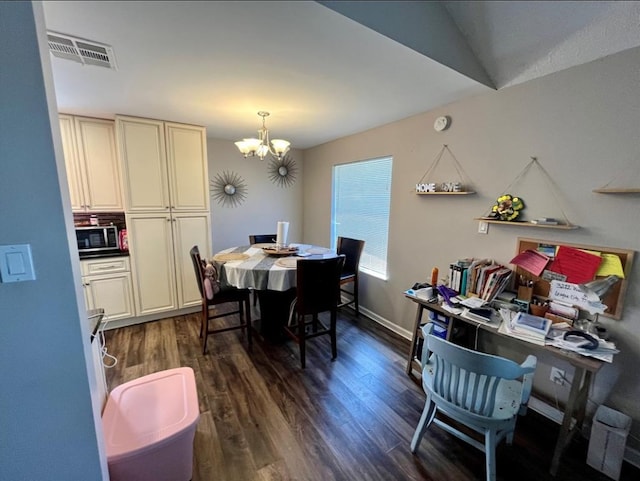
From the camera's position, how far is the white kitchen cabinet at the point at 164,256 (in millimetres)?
2963

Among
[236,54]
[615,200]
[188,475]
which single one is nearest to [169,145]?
[236,54]

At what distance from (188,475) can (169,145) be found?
2974 mm

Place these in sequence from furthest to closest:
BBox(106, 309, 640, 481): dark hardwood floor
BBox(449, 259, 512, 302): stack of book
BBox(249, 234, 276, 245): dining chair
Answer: BBox(249, 234, 276, 245): dining chair < BBox(449, 259, 512, 302): stack of book < BBox(106, 309, 640, 481): dark hardwood floor

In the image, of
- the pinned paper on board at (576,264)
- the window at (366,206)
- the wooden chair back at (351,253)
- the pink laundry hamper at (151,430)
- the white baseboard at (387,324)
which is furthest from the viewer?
the wooden chair back at (351,253)

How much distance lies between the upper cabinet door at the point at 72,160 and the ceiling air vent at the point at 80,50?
57.5 inches

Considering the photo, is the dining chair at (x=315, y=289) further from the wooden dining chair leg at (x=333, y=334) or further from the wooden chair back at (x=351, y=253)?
the wooden chair back at (x=351, y=253)

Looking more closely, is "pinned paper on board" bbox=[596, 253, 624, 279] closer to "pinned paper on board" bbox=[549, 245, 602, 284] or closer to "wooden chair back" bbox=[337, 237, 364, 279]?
"pinned paper on board" bbox=[549, 245, 602, 284]

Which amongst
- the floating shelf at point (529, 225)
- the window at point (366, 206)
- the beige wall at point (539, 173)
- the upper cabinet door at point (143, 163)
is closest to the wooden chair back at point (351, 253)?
the window at point (366, 206)

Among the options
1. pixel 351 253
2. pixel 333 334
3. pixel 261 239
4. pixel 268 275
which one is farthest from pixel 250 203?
pixel 333 334

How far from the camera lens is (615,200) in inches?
60.3

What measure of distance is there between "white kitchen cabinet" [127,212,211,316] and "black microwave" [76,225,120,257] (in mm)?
283

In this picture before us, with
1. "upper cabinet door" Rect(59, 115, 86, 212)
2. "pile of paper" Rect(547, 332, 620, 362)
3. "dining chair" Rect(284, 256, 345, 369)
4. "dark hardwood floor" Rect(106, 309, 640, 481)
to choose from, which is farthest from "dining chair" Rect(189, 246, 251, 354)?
"pile of paper" Rect(547, 332, 620, 362)

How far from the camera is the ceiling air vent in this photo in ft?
4.55

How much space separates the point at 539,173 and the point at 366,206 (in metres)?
1.85
